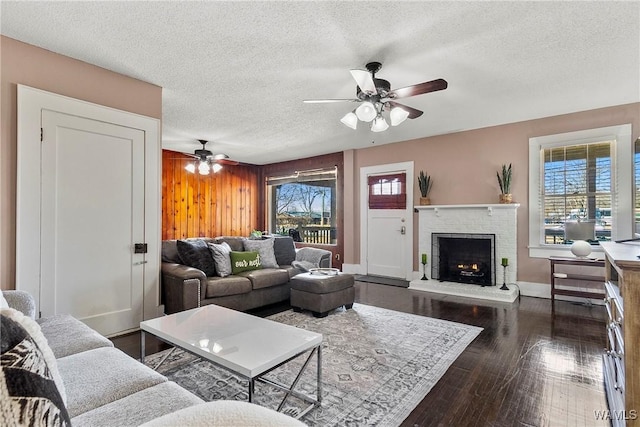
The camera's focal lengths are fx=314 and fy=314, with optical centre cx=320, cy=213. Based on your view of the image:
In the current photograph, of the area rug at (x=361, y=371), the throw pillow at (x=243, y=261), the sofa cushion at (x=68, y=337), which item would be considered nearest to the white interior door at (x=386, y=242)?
the area rug at (x=361, y=371)

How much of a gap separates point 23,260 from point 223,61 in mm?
2401

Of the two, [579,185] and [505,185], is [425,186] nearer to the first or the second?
[505,185]

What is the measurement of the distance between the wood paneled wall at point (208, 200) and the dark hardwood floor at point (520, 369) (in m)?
3.73

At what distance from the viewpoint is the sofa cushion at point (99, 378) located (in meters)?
1.31

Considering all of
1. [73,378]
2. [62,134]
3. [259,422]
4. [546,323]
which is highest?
[62,134]

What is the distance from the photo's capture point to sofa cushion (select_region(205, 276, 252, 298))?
3.57m

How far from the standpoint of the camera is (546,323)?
11.4ft

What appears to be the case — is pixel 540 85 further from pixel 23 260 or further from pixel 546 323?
pixel 23 260

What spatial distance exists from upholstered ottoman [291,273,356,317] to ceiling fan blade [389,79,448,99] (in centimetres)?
221

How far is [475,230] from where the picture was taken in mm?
5035

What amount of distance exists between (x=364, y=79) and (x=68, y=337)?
9.00 feet

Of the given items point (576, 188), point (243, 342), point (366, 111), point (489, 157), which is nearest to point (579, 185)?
point (576, 188)

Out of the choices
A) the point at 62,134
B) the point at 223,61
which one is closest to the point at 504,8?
the point at 223,61

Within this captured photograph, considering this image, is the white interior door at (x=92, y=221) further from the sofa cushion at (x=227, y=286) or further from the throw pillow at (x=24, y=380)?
the throw pillow at (x=24, y=380)
